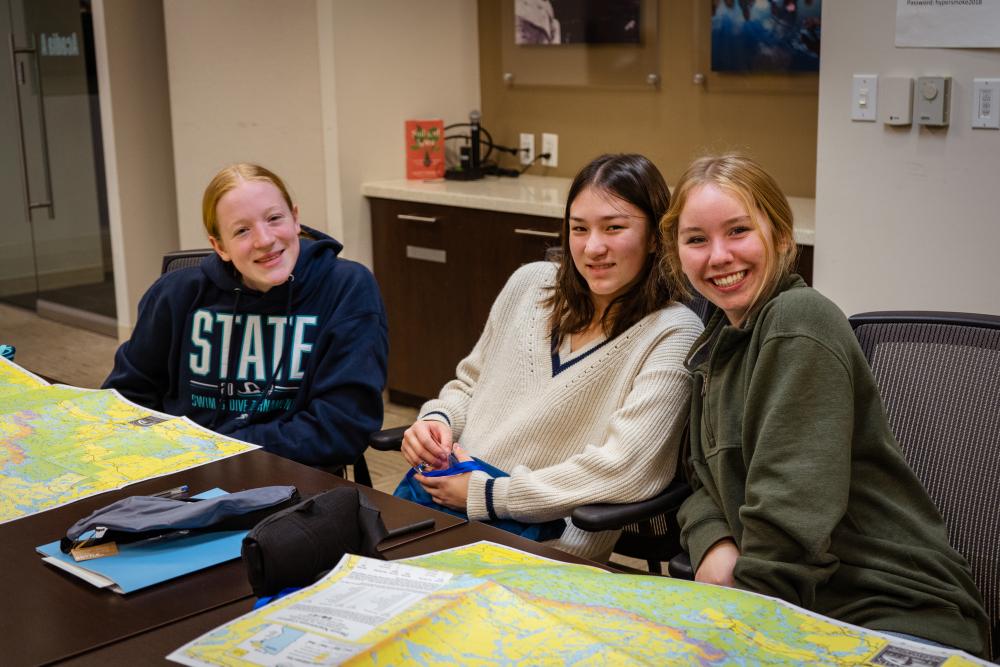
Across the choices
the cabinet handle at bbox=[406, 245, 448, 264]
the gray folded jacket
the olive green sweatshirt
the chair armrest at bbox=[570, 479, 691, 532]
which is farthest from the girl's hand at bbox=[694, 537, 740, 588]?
the cabinet handle at bbox=[406, 245, 448, 264]

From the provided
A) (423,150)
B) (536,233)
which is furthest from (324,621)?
(423,150)

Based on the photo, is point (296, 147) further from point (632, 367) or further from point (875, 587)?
point (875, 587)

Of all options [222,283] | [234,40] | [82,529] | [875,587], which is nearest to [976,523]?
[875,587]

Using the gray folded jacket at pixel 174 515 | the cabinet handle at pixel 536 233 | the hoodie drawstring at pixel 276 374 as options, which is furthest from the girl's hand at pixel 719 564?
the cabinet handle at pixel 536 233

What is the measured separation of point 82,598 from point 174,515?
0.61 feet

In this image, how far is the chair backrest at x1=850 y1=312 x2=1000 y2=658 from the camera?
1645 millimetres

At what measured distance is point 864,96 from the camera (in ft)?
9.93

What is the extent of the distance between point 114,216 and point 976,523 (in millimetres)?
4349

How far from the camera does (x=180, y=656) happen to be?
4.17 ft

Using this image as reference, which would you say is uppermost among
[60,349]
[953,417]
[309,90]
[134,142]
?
[309,90]

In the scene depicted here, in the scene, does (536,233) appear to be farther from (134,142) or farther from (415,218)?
(134,142)

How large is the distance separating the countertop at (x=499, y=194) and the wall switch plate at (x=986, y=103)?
26.3 inches

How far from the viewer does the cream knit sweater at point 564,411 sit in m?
1.91

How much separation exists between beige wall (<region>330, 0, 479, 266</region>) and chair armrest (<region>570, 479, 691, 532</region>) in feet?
9.17
